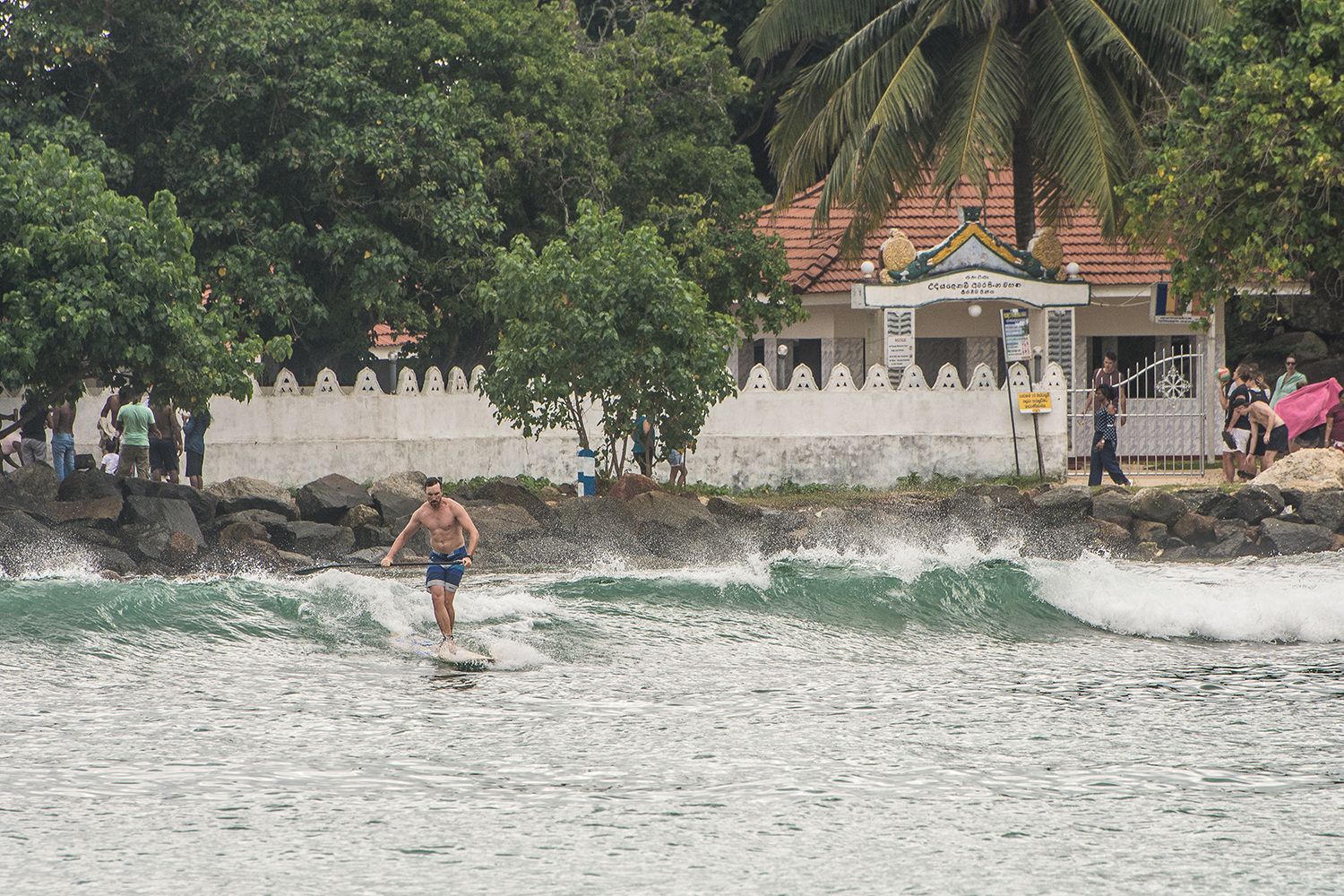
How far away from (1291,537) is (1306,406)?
2.78 m

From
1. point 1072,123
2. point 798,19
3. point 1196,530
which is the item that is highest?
point 798,19

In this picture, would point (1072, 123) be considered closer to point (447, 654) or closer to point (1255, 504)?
point (1255, 504)

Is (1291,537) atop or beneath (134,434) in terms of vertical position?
beneath

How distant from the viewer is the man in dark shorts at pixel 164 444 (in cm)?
1984

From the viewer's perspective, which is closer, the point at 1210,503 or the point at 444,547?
the point at 444,547

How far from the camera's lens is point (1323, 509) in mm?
18516

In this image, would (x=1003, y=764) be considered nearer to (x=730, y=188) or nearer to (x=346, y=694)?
(x=346, y=694)

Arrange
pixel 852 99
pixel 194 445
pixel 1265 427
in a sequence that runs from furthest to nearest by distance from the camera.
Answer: pixel 852 99
pixel 194 445
pixel 1265 427

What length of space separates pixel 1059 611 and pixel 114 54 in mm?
14555

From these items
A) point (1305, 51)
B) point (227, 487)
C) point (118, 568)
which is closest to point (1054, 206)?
point (1305, 51)

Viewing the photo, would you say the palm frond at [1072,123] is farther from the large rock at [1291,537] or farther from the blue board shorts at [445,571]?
the blue board shorts at [445,571]

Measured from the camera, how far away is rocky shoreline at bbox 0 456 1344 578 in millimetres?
17234

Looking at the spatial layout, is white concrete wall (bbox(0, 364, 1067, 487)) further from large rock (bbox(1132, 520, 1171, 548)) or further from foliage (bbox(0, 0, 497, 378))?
large rock (bbox(1132, 520, 1171, 548))

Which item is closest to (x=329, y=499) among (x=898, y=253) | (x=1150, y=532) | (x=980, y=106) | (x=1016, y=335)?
(x=898, y=253)
